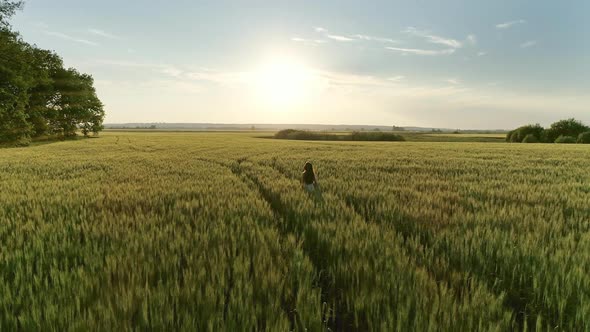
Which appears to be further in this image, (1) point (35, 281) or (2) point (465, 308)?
(1) point (35, 281)

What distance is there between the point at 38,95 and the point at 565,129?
405 ft

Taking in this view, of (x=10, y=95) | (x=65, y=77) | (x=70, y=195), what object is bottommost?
(x=70, y=195)

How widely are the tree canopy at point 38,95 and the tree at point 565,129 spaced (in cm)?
11349

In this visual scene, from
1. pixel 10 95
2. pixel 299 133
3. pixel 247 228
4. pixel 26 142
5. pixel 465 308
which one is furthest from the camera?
pixel 299 133

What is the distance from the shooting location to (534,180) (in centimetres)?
1178

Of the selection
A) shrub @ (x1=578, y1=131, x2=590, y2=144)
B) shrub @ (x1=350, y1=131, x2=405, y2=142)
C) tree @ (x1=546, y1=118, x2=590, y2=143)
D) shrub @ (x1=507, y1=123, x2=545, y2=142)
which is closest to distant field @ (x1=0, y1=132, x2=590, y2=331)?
shrub @ (x1=350, y1=131, x2=405, y2=142)

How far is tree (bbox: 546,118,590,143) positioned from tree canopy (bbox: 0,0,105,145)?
372 feet

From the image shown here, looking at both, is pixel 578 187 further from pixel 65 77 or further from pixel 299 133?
pixel 299 133

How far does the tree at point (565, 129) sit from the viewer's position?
87.5 metres

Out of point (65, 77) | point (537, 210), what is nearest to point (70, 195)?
point (537, 210)

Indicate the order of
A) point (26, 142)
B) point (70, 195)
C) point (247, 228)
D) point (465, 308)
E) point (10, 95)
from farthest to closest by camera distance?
point (26, 142)
point (10, 95)
point (70, 195)
point (247, 228)
point (465, 308)

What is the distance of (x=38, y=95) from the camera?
49375 mm

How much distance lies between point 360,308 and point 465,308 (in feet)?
2.77

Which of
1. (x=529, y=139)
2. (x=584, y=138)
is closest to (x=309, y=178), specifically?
(x=529, y=139)
